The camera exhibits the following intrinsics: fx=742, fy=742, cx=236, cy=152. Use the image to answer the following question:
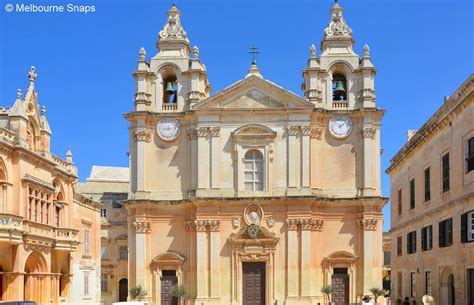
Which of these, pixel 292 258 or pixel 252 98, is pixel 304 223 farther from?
pixel 252 98

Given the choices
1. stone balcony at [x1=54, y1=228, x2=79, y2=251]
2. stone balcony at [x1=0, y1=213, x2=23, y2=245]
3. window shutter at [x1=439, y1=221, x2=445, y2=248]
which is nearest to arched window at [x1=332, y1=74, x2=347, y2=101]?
window shutter at [x1=439, y1=221, x2=445, y2=248]

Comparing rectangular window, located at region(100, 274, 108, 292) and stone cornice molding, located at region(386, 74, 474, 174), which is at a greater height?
stone cornice molding, located at region(386, 74, 474, 174)

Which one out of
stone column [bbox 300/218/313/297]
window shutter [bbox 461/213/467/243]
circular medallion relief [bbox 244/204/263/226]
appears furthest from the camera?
circular medallion relief [bbox 244/204/263/226]

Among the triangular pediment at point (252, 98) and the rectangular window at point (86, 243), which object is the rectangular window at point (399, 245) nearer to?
the triangular pediment at point (252, 98)

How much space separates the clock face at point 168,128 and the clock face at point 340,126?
9.16m

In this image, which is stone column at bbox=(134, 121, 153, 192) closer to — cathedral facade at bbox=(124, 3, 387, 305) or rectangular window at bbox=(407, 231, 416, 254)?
cathedral facade at bbox=(124, 3, 387, 305)

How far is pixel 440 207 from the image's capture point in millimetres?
33312

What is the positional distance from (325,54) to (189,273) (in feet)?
50.3

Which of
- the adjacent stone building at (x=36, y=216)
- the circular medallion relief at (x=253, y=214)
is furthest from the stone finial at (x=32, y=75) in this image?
the circular medallion relief at (x=253, y=214)

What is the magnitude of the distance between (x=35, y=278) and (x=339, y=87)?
21.2 metres

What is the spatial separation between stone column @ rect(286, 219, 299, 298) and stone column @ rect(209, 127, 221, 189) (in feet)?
15.8

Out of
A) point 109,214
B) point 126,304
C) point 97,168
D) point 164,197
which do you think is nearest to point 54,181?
point 164,197

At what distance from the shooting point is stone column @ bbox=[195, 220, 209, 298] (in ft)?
138

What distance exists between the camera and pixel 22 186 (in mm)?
31781
